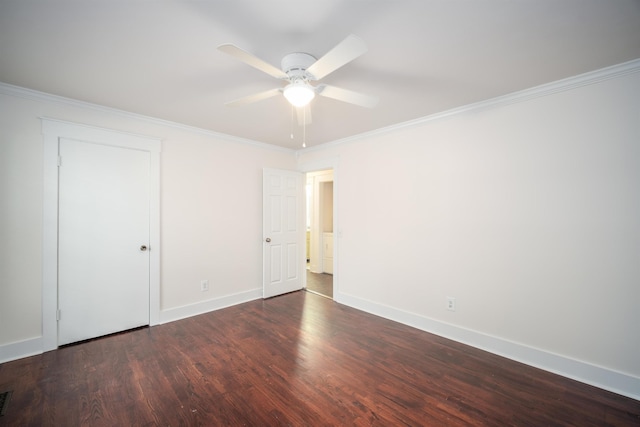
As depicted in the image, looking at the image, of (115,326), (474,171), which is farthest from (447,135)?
(115,326)

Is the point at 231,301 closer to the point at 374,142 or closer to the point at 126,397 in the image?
the point at 126,397

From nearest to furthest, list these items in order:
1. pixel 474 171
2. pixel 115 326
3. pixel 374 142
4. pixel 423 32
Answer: pixel 423 32 < pixel 474 171 < pixel 115 326 < pixel 374 142

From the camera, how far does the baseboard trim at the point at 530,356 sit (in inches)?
77.7

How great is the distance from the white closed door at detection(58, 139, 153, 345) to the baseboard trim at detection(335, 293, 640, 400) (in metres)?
3.14

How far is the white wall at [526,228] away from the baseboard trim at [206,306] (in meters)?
1.97

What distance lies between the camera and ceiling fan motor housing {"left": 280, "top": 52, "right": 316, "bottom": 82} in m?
1.75

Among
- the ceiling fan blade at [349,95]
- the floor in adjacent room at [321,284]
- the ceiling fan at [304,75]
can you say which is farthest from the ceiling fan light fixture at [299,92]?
the floor in adjacent room at [321,284]

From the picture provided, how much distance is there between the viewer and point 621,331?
1.98 m

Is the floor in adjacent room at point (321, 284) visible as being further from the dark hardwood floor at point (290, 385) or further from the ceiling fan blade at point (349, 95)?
the ceiling fan blade at point (349, 95)

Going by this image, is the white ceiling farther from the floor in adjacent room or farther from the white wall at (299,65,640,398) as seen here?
the floor in adjacent room

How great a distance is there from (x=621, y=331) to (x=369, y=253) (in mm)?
2352

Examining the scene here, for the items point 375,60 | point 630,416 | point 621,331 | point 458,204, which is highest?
point 375,60

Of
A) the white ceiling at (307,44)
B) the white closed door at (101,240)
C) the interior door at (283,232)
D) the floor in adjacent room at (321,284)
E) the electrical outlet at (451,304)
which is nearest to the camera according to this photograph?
the white ceiling at (307,44)

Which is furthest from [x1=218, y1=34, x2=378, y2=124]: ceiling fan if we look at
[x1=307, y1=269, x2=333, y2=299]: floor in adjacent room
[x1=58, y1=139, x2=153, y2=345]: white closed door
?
[x1=307, y1=269, x2=333, y2=299]: floor in adjacent room
